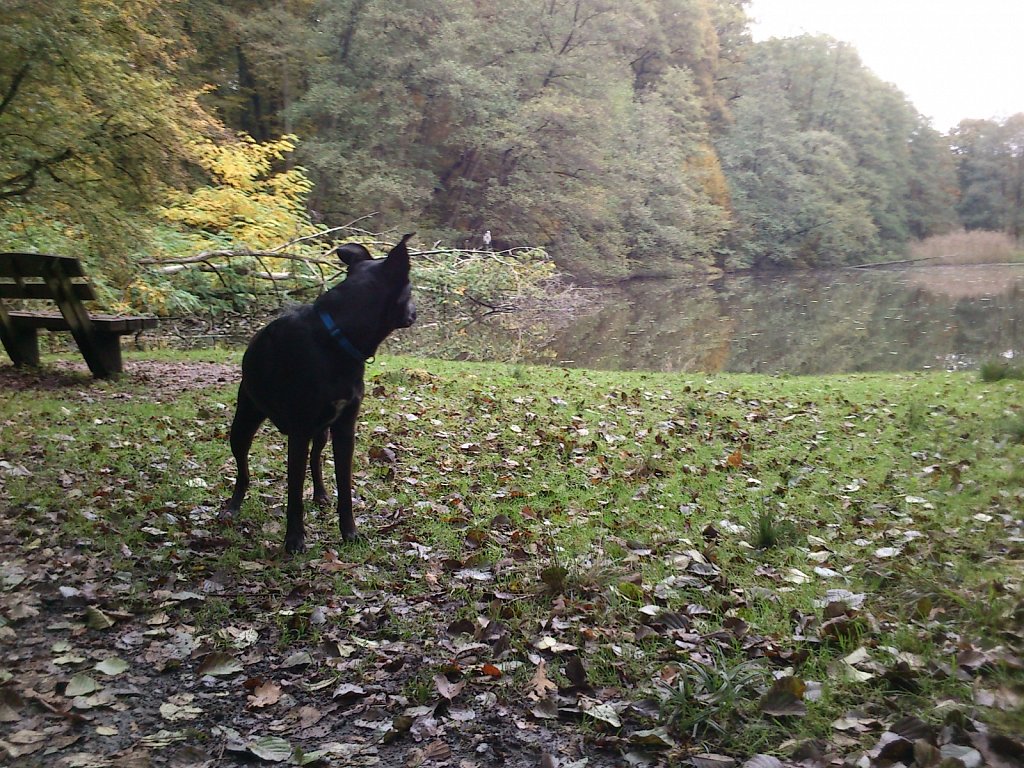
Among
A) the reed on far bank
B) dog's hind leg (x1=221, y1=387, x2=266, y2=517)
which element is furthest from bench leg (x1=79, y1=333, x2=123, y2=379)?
the reed on far bank

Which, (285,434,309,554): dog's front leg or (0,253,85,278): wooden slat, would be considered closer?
(285,434,309,554): dog's front leg

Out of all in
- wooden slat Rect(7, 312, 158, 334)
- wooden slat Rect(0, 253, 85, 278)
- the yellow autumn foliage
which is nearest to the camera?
wooden slat Rect(0, 253, 85, 278)

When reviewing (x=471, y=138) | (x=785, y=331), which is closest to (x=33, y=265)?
(x=785, y=331)

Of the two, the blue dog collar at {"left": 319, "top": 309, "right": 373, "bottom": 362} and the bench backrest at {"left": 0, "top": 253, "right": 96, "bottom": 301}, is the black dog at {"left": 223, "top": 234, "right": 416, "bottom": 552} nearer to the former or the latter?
the blue dog collar at {"left": 319, "top": 309, "right": 373, "bottom": 362}

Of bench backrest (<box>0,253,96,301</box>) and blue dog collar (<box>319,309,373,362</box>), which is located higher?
bench backrest (<box>0,253,96,301</box>)

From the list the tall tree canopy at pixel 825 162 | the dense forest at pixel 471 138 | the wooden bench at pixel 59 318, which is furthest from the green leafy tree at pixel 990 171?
the wooden bench at pixel 59 318

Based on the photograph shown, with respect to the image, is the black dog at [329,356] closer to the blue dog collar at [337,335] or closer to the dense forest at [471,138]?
the blue dog collar at [337,335]

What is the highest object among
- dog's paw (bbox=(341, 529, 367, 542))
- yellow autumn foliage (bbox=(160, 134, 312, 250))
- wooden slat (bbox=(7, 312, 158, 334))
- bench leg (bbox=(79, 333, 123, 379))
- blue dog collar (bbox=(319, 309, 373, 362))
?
yellow autumn foliage (bbox=(160, 134, 312, 250))

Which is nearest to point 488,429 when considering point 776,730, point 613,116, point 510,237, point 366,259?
point 366,259

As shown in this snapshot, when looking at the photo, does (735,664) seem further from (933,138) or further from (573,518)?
(933,138)

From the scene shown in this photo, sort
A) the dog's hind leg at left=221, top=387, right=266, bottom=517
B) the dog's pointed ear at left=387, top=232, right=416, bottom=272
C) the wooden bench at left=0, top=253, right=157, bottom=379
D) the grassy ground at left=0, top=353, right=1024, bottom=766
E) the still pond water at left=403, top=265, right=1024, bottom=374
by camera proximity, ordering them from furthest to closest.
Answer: the still pond water at left=403, top=265, right=1024, bottom=374 < the wooden bench at left=0, top=253, right=157, bottom=379 < the dog's hind leg at left=221, top=387, right=266, bottom=517 < the dog's pointed ear at left=387, top=232, right=416, bottom=272 < the grassy ground at left=0, top=353, right=1024, bottom=766

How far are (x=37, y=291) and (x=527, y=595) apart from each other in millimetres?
7629

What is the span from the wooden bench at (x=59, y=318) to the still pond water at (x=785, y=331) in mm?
7982

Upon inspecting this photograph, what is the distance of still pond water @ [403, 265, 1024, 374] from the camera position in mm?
15508
